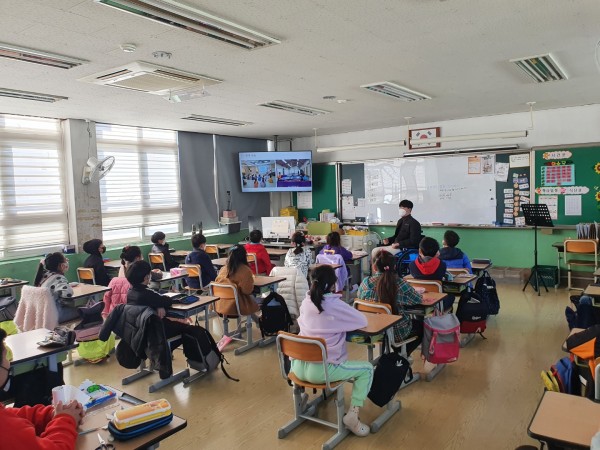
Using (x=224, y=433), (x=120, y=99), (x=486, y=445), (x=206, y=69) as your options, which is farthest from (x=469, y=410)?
(x=120, y=99)

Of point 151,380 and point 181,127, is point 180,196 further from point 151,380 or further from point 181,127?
point 151,380

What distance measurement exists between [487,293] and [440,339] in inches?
62.0

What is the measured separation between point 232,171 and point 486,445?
24.8ft

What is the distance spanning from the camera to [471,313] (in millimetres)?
4672

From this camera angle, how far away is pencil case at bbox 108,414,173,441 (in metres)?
1.79

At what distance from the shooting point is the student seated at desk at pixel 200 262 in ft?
19.4

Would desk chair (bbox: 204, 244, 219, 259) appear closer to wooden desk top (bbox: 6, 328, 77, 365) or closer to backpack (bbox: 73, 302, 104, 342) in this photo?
backpack (bbox: 73, 302, 104, 342)

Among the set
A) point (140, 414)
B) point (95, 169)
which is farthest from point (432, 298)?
point (95, 169)

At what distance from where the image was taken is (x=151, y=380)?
420 centimetres

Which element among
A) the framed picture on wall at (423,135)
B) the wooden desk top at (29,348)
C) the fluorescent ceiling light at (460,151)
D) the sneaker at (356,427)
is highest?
the framed picture on wall at (423,135)

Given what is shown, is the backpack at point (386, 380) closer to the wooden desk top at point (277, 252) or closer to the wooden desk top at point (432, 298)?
the wooden desk top at point (432, 298)

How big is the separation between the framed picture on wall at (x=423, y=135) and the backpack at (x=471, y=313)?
417 cm

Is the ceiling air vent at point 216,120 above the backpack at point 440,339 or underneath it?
above

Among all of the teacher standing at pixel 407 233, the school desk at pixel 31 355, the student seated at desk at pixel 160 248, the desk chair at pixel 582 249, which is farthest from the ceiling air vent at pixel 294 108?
the school desk at pixel 31 355
